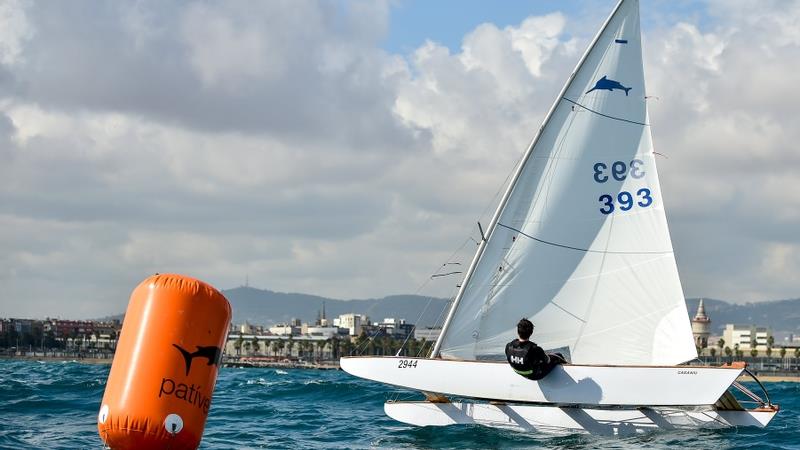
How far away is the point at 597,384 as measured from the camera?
22.6 m

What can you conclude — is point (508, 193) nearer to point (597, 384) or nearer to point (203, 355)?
point (597, 384)

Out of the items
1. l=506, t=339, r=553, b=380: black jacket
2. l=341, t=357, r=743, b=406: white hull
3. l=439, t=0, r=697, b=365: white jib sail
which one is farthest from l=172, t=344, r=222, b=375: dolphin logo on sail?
l=439, t=0, r=697, b=365: white jib sail

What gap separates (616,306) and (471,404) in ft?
14.3

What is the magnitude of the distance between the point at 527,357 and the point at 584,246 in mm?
4158

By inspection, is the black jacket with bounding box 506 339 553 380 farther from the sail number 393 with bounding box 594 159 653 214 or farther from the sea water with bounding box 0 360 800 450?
the sail number 393 with bounding box 594 159 653 214

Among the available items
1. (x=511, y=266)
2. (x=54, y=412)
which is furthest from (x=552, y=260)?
(x=54, y=412)

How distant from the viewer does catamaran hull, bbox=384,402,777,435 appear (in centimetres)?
2294

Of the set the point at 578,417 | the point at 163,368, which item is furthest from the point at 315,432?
the point at 163,368

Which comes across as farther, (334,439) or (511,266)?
(511,266)

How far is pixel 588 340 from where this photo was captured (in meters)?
25.3

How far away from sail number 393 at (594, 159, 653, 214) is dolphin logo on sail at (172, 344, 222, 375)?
1458cm

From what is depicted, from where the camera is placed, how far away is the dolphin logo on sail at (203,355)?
12234 millimetres

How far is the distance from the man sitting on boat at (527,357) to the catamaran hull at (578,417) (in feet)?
3.12

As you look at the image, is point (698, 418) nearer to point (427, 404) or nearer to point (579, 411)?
point (579, 411)
